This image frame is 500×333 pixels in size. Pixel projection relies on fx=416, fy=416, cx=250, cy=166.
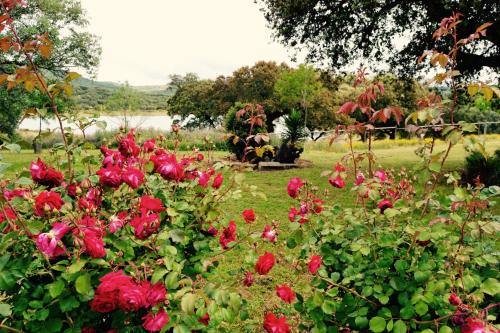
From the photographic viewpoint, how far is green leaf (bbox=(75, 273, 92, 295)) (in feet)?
4.74

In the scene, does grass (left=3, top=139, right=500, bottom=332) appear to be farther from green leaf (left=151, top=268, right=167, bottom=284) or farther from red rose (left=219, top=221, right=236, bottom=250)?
green leaf (left=151, top=268, right=167, bottom=284)

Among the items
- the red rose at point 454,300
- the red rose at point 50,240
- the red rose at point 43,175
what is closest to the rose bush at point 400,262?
the red rose at point 454,300

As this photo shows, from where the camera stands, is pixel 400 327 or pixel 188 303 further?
pixel 400 327

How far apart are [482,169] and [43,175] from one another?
31.5ft

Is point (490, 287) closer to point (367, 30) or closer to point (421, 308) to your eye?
point (421, 308)

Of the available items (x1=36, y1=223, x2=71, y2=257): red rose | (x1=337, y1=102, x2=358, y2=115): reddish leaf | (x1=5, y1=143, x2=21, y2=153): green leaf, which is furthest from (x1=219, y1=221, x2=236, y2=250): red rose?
(x1=5, y1=143, x2=21, y2=153): green leaf

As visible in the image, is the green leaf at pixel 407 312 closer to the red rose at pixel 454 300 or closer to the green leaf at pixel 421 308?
the green leaf at pixel 421 308

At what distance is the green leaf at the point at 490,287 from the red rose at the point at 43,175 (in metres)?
1.92

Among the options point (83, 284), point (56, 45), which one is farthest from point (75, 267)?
point (56, 45)

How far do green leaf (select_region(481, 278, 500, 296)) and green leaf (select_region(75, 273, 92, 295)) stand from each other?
62.1 inches

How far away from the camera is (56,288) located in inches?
59.5

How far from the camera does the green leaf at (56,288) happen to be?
1.49m

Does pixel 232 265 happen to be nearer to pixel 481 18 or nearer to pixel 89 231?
pixel 89 231

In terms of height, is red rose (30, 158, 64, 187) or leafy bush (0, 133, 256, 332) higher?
red rose (30, 158, 64, 187)
